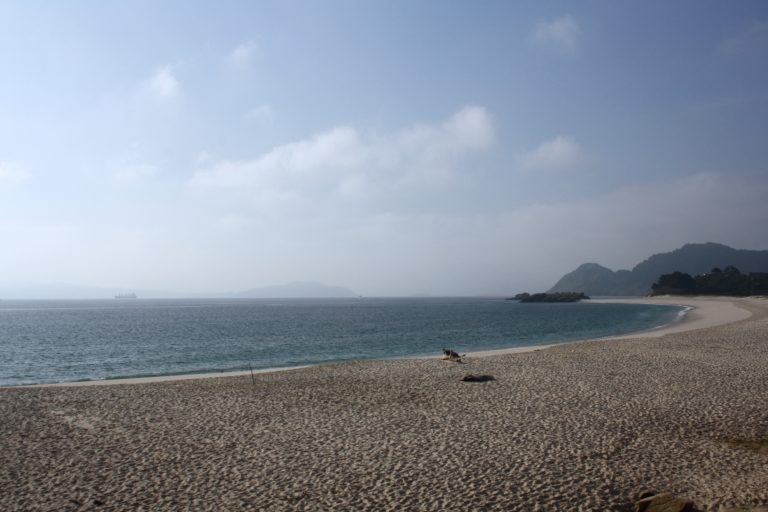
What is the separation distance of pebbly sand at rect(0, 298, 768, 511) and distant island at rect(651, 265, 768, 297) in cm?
15781

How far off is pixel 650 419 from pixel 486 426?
14.4ft

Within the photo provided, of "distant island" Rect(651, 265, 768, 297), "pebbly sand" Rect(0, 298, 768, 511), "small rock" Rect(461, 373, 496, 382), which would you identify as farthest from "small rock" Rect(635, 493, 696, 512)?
→ "distant island" Rect(651, 265, 768, 297)

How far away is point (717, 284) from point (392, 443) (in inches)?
7066

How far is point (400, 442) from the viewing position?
1195 centimetres

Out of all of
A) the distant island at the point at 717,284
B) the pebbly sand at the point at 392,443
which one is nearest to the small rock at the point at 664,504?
the pebbly sand at the point at 392,443

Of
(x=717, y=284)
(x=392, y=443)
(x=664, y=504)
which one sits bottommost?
(x=392, y=443)

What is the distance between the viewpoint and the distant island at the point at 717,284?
151 meters

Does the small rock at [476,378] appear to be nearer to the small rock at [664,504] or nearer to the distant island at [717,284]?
the small rock at [664,504]

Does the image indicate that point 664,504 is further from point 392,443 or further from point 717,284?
point 717,284

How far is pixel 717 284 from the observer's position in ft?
526

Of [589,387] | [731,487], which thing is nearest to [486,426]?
[731,487]

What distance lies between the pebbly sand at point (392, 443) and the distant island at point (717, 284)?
157808mm

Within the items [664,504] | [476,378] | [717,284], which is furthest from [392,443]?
A: [717,284]

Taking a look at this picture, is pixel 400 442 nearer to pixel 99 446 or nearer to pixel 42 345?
pixel 99 446
